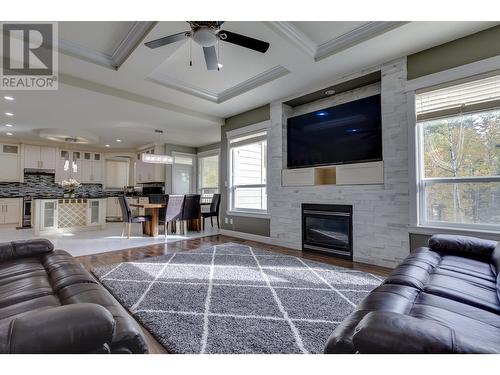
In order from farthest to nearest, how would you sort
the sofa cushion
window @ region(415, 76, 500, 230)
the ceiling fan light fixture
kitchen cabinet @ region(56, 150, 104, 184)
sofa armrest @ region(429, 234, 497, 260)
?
1. kitchen cabinet @ region(56, 150, 104, 184)
2. window @ region(415, 76, 500, 230)
3. the ceiling fan light fixture
4. sofa armrest @ region(429, 234, 497, 260)
5. the sofa cushion

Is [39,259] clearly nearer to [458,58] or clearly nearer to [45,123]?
[458,58]

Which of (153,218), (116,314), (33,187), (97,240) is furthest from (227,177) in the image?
(33,187)

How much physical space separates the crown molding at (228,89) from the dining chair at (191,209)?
7.20ft

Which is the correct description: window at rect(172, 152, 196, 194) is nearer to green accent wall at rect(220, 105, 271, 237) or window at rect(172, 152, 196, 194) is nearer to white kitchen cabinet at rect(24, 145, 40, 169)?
green accent wall at rect(220, 105, 271, 237)

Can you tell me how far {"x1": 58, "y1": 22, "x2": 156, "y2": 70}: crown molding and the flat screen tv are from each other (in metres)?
2.64

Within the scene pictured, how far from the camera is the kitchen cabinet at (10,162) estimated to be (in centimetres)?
676

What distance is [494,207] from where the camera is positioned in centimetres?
253

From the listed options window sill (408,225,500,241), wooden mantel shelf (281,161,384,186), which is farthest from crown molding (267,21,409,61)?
window sill (408,225,500,241)

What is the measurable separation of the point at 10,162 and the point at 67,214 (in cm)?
296

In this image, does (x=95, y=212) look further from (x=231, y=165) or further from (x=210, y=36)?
(x=210, y=36)

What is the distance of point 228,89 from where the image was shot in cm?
426

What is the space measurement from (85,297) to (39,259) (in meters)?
1.06

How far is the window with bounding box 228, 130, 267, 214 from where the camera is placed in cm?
496
